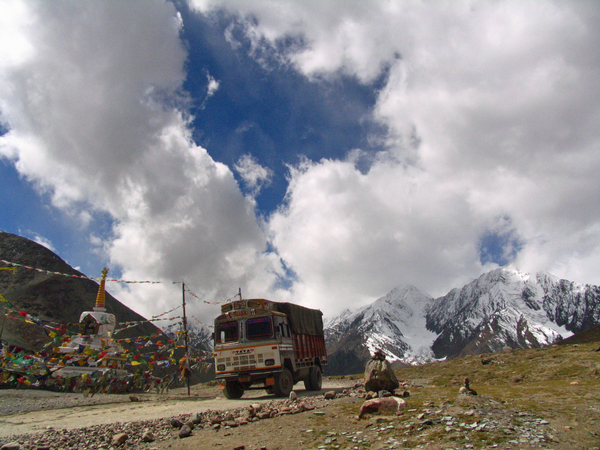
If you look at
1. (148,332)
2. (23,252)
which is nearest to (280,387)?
(148,332)

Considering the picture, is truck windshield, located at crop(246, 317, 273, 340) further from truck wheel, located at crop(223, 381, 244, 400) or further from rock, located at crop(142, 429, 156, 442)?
rock, located at crop(142, 429, 156, 442)

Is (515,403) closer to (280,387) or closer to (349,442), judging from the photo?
(349,442)

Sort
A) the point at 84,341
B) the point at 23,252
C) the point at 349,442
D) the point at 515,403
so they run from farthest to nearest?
the point at 23,252, the point at 84,341, the point at 515,403, the point at 349,442

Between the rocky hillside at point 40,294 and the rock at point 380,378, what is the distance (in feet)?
229

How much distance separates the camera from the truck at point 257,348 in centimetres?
1689

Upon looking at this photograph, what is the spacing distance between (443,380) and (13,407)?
77.2ft

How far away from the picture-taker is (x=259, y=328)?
1750 cm

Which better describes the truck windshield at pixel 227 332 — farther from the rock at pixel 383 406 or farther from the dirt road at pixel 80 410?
the rock at pixel 383 406

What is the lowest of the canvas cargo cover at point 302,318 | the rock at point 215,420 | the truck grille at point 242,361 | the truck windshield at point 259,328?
the rock at point 215,420

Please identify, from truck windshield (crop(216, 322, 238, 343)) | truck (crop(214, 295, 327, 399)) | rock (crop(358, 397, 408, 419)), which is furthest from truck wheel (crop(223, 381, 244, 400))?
rock (crop(358, 397, 408, 419))

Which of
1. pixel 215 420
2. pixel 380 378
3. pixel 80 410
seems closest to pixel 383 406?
pixel 380 378

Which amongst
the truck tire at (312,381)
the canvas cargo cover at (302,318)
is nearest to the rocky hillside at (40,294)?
the canvas cargo cover at (302,318)

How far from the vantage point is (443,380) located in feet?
70.3

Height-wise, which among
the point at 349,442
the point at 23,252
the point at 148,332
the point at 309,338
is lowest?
the point at 349,442
